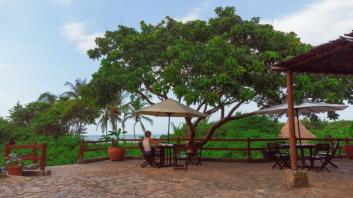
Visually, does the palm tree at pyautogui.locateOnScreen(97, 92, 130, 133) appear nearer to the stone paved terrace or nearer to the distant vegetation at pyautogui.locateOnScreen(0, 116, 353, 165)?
the distant vegetation at pyautogui.locateOnScreen(0, 116, 353, 165)

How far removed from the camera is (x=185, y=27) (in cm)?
1384

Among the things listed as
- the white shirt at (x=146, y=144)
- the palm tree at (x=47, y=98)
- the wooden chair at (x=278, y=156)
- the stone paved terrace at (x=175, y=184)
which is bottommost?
the stone paved terrace at (x=175, y=184)

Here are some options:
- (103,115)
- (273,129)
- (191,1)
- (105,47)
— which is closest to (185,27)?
(191,1)

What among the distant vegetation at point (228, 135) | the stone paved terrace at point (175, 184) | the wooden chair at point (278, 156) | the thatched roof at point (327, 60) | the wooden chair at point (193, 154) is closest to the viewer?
the thatched roof at point (327, 60)

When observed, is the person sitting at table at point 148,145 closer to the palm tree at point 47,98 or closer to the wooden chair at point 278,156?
the wooden chair at point 278,156

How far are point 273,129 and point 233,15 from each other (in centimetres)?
1360

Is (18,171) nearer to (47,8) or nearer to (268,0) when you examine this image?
(47,8)

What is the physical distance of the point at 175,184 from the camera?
7598mm

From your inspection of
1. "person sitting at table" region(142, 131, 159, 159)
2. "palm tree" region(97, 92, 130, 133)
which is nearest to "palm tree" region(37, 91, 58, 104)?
"palm tree" region(97, 92, 130, 133)

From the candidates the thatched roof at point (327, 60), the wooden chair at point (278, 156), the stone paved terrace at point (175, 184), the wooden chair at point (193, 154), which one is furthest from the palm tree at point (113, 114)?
the thatched roof at point (327, 60)

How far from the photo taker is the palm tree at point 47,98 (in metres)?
32.6

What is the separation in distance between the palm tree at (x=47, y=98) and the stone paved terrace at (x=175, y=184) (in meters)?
24.1

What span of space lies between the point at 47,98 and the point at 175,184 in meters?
28.0

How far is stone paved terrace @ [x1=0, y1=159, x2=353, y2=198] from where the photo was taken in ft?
21.7
